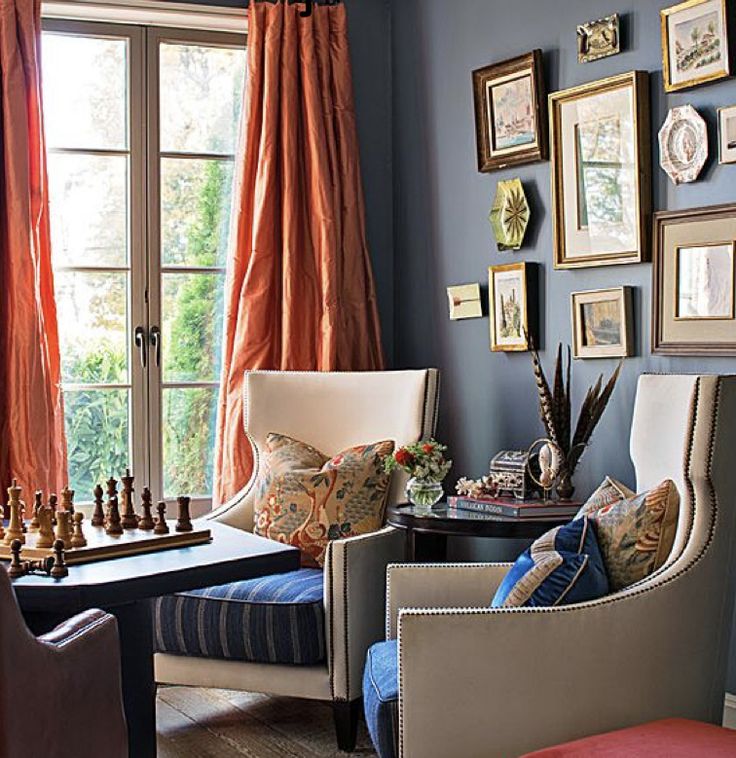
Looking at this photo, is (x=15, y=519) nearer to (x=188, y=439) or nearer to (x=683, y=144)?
(x=188, y=439)

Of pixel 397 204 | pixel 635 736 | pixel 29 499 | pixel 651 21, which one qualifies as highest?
pixel 651 21

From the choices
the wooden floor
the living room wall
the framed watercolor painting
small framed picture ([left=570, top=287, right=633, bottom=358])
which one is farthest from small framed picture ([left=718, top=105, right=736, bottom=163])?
the wooden floor

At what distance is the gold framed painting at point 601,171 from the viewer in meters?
3.45

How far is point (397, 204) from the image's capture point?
470 centimetres

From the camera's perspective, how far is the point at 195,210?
4488 mm

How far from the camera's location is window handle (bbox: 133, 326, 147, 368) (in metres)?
4.39

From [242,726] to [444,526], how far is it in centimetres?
86

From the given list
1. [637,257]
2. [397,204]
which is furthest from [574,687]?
[397,204]

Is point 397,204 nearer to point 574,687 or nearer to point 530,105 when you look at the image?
point 530,105

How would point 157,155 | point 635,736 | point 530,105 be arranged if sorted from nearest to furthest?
point 635,736
point 530,105
point 157,155

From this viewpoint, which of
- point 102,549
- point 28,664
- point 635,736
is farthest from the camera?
point 102,549

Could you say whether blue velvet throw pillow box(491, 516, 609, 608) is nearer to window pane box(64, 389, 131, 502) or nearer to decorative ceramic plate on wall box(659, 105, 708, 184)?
decorative ceramic plate on wall box(659, 105, 708, 184)

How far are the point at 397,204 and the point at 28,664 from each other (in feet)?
10.0

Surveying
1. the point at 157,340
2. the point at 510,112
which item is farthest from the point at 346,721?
the point at 510,112
